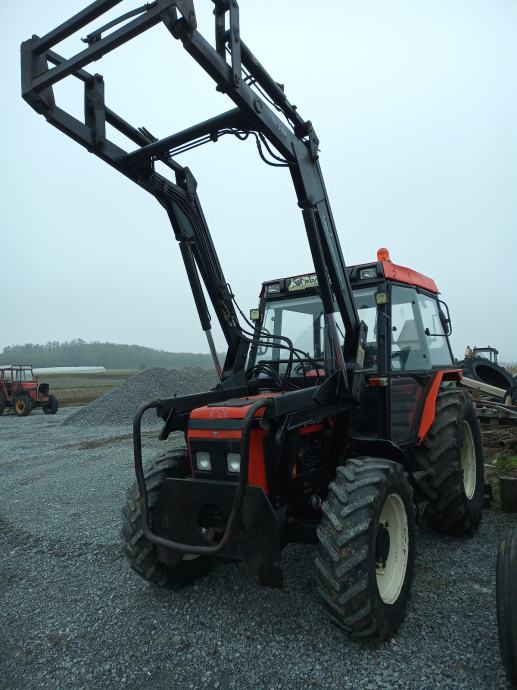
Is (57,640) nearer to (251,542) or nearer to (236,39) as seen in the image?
(251,542)

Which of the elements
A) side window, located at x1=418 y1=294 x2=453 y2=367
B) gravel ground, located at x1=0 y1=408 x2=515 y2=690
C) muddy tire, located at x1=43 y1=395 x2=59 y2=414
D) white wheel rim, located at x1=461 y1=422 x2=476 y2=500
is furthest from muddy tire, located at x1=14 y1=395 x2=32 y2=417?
white wheel rim, located at x1=461 y1=422 x2=476 y2=500

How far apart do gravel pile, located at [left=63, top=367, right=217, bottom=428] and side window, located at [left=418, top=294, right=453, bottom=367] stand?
1227 cm

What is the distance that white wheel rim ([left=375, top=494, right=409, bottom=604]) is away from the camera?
3281 millimetres

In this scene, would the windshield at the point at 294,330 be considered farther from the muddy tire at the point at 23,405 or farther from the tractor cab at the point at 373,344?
the muddy tire at the point at 23,405

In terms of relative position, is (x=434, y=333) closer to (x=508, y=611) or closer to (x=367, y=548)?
(x=367, y=548)

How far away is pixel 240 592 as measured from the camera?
3.81 metres

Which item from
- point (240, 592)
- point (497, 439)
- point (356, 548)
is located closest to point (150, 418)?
point (497, 439)

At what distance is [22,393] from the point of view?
2341 centimetres

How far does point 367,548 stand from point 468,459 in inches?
109

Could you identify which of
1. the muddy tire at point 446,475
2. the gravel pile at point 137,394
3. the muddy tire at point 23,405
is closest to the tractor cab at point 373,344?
the muddy tire at point 446,475

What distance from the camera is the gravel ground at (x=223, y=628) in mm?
2848

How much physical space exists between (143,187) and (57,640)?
332 centimetres

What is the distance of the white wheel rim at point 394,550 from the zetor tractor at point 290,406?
0.4 inches

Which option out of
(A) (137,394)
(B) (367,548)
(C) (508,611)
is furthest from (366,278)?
(A) (137,394)
